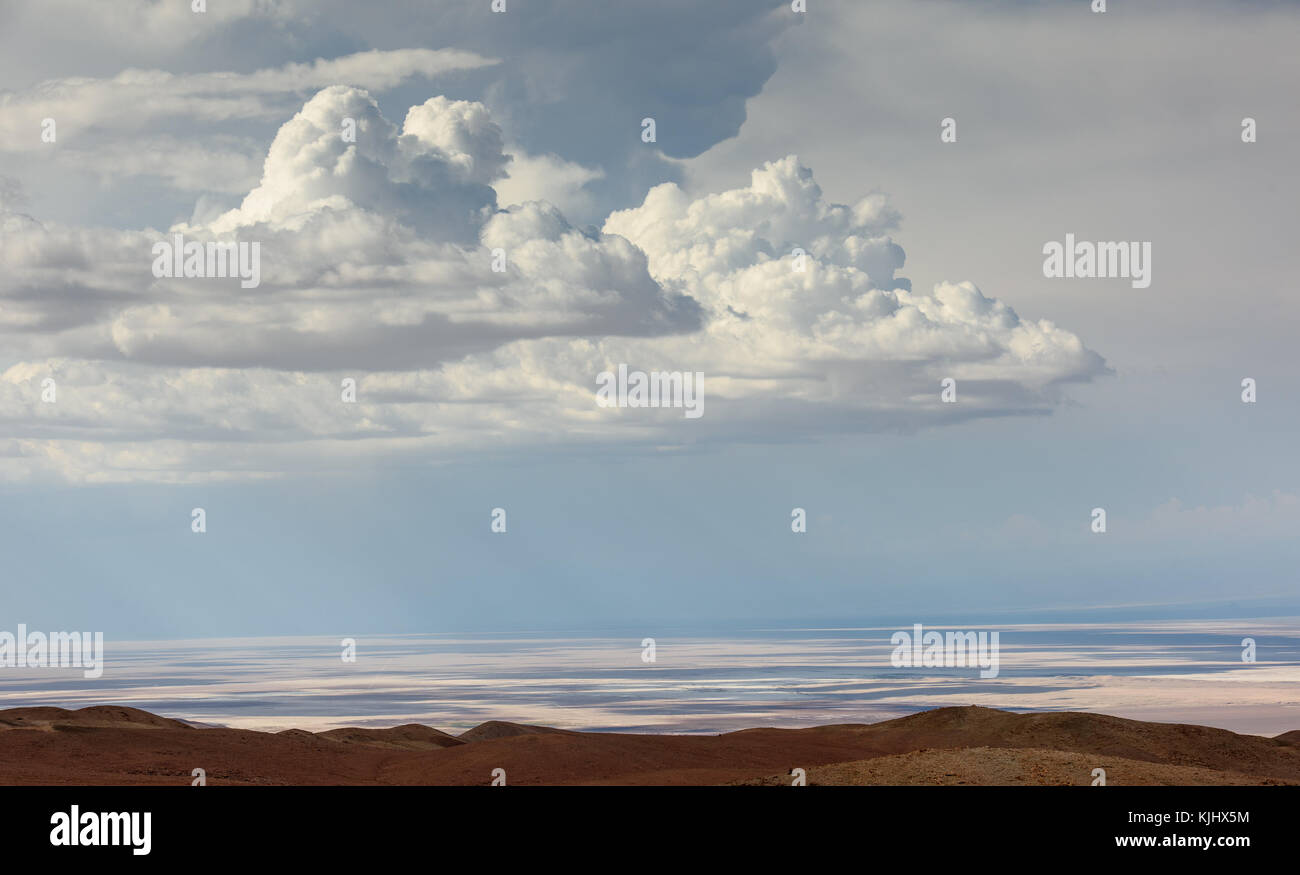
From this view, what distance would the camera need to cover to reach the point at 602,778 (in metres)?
38.0

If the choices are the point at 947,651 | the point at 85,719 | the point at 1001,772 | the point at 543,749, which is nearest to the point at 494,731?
the point at 543,749

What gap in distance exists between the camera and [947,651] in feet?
515

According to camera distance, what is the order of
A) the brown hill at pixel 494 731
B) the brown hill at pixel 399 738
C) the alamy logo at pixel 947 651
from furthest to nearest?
1. the alamy logo at pixel 947 651
2. the brown hill at pixel 494 731
3. the brown hill at pixel 399 738

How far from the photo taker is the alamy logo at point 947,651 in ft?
380

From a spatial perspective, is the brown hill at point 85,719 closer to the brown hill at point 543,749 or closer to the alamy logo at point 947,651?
the brown hill at point 543,749

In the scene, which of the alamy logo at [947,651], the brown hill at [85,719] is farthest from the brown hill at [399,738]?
the alamy logo at [947,651]
